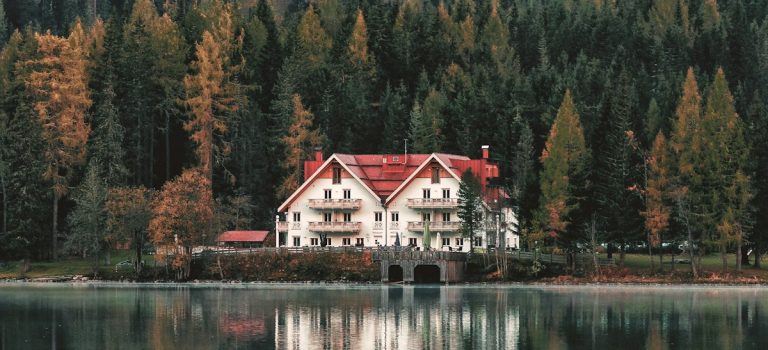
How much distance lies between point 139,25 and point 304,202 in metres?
37.2

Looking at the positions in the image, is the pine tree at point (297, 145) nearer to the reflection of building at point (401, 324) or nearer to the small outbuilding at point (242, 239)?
the small outbuilding at point (242, 239)

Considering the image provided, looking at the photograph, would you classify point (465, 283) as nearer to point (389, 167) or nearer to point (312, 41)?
point (389, 167)

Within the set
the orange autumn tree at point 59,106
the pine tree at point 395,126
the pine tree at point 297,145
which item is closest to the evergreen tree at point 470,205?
the pine tree at point 297,145

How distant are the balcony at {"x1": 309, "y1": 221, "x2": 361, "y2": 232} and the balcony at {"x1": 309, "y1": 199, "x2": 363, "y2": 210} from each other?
1.33m

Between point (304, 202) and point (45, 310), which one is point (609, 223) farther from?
point (45, 310)

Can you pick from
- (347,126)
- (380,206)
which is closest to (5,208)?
(380,206)

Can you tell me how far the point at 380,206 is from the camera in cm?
13312

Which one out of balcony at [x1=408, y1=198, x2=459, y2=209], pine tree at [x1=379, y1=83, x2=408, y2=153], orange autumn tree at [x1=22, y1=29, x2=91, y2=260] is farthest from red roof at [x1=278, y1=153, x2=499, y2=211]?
orange autumn tree at [x1=22, y1=29, x2=91, y2=260]

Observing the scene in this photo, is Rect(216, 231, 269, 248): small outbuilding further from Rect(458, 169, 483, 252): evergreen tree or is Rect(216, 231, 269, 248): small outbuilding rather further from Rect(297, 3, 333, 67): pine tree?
Rect(297, 3, 333, 67): pine tree

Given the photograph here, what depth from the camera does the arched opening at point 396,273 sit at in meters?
122

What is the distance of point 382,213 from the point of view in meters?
133

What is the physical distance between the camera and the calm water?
74500mm

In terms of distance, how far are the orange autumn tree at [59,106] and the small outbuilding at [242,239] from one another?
14459 mm

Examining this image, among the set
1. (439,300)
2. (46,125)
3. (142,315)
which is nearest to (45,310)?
(142,315)
